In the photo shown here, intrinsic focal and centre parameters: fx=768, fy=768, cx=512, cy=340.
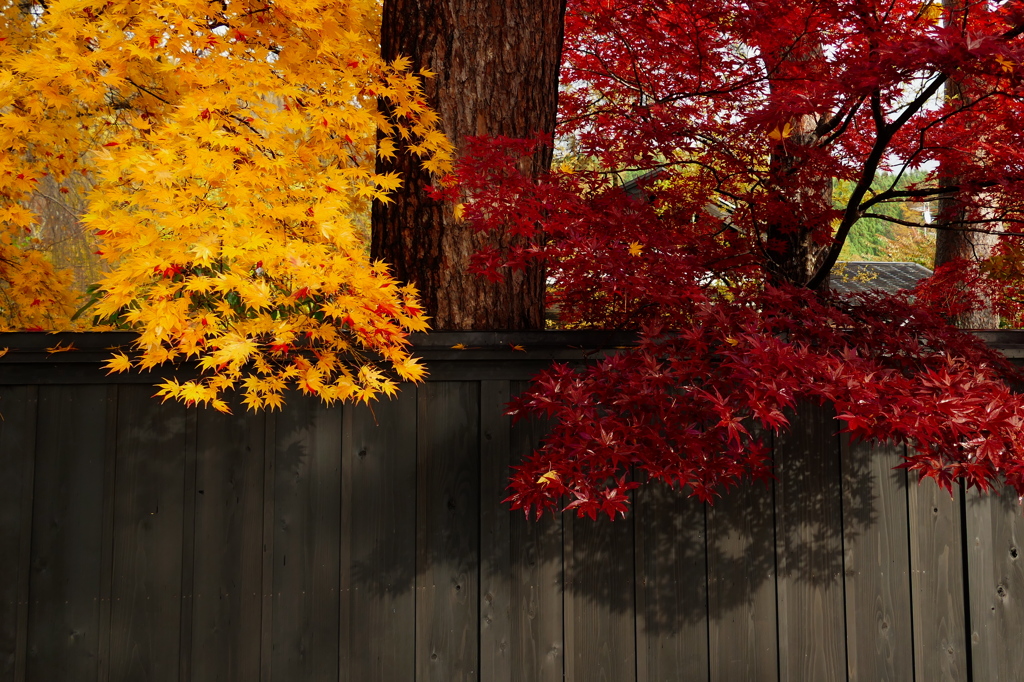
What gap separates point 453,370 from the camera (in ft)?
9.30

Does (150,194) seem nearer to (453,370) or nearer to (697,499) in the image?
(453,370)

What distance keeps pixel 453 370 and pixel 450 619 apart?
0.90 m

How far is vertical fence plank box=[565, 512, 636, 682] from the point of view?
9.34ft

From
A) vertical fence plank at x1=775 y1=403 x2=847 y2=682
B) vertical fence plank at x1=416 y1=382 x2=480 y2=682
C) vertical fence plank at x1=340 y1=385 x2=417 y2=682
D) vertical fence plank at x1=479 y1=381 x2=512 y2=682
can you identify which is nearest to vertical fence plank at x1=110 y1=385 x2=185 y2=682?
vertical fence plank at x1=340 y1=385 x2=417 y2=682

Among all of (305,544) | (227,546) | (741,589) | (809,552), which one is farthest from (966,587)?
(227,546)

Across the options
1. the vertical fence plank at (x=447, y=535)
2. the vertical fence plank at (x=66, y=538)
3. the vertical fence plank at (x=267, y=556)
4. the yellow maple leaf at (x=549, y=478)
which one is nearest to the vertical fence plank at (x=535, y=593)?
the vertical fence plank at (x=447, y=535)

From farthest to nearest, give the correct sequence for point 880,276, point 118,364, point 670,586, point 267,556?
point 880,276 → point 670,586 → point 267,556 → point 118,364

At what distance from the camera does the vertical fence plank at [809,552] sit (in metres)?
2.99

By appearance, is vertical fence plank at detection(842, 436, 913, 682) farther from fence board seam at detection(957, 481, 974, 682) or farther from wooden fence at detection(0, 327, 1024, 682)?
fence board seam at detection(957, 481, 974, 682)

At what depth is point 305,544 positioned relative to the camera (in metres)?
2.71

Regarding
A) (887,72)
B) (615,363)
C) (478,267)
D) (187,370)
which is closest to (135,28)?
(187,370)

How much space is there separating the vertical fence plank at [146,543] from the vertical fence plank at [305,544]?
33cm

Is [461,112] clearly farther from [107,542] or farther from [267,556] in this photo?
[107,542]

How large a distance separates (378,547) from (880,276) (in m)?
13.1
